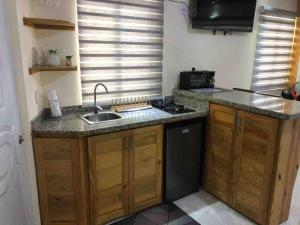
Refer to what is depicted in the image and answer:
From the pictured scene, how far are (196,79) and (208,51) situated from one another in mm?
500

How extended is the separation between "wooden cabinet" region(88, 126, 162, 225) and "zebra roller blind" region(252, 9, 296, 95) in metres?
2.44

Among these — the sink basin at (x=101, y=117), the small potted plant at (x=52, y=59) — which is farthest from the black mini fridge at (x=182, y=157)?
the small potted plant at (x=52, y=59)

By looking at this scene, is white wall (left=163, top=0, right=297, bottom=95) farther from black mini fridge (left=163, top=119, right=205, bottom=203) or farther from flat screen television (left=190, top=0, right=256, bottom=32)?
black mini fridge (left=163, top=119, right=205, bottom=203)

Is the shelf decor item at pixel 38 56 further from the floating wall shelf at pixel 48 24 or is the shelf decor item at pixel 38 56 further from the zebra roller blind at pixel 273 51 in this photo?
the zebra roller blind at pixel 273 51

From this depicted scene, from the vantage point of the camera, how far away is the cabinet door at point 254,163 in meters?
2.02

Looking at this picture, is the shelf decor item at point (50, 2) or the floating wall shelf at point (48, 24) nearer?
the floating wall shelf at point (48, 24)

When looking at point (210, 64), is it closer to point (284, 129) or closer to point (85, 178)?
point (284, 129)

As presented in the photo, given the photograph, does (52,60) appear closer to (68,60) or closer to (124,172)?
(68,60)

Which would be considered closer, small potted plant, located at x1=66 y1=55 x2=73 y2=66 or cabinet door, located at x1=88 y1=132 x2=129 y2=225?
cabinet door, located at x1=88 y1=132 x2=129 y2=225

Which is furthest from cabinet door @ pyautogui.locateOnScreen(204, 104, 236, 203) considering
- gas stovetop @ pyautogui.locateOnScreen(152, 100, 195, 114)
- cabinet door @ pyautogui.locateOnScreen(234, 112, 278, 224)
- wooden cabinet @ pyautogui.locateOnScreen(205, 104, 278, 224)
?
gas stovetop @ pyautogui.locateOnScreen(152, 100, 195, 114)

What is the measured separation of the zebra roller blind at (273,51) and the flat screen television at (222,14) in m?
0.60

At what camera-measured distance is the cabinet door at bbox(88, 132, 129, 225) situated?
2.00 meters

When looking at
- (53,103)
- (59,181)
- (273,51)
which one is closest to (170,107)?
(53,103)

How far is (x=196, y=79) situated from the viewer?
3002 mm
